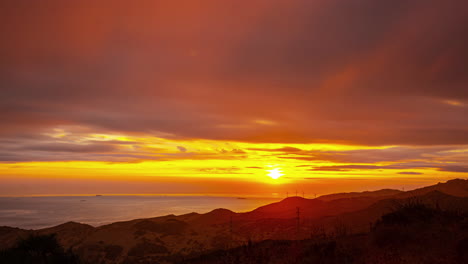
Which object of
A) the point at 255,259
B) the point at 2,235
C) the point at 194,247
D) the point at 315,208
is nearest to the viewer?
the point at 255,259

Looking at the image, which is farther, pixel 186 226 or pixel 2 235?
pixel 186 226

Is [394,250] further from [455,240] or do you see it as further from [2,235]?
[2,235]

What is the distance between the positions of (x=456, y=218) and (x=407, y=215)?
11.4 ft

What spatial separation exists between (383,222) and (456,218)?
552 cm

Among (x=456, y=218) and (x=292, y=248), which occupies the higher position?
(x=456, y=218)

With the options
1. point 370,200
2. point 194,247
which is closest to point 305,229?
point 194,247

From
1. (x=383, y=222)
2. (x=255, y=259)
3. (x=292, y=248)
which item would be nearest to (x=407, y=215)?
(x=383, y=222)

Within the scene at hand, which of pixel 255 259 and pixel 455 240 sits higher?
pixel 455 240

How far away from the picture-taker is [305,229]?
103625 millimetres

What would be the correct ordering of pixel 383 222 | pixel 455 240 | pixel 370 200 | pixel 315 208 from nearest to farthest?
pixel 455 240 < pixel 383 222 < pixel 315 208 < pixel 370 200

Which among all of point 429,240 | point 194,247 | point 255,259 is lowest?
point 194,247

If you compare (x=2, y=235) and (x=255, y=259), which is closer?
(x=255, y=259)

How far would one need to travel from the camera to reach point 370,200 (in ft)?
607

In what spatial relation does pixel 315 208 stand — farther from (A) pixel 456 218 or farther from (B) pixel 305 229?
(A) pixel 456 218
